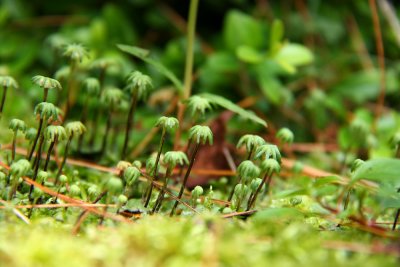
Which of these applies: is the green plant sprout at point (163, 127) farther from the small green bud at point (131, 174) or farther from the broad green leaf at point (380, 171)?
the broad green leaf at point (380, 171)

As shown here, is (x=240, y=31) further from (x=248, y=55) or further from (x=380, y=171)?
(x=380, y=171)

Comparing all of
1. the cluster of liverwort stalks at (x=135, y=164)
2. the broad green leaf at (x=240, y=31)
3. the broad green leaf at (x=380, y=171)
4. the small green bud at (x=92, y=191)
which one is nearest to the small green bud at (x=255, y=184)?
the cluster of liverwort stalks at (x=135, y=164)

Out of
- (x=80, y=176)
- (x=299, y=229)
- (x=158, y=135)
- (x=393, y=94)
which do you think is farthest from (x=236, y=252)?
(x=393, y=94)

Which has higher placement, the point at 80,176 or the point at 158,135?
the point at 158,135

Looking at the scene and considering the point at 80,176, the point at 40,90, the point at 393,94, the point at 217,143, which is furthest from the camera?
the point at 393,94

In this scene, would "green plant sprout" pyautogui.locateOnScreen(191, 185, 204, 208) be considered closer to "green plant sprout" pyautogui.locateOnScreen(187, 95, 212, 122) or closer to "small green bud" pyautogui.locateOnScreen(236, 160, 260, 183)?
"small green bud" pyautogui.locateOnScreen(236, 160, 260, 183)

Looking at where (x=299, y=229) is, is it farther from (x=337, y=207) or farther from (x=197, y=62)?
(x=197, y=62)
